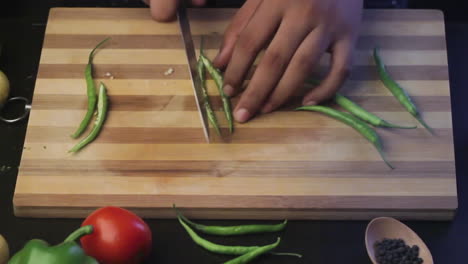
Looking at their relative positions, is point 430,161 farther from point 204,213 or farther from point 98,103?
point 98,103

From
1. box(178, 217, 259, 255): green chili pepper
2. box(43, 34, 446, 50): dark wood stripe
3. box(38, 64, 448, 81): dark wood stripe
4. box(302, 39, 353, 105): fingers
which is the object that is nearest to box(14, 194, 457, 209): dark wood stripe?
box(178, 217, 259, 255): green chili pepper

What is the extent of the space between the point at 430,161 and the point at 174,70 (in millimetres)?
1081

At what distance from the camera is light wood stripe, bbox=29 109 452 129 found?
2.34 m

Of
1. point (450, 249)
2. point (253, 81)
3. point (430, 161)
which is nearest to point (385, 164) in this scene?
point (430, 161)

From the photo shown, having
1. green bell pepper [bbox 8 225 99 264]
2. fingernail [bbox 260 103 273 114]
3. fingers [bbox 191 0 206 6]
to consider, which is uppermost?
fingers [bbox 191 0 206 6]

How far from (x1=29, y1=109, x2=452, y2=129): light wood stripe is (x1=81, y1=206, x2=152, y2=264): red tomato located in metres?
0.45

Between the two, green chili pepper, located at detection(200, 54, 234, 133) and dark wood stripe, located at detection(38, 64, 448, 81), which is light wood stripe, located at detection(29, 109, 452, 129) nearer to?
green chili pepper, located at detection(200, 54, 234, 133)

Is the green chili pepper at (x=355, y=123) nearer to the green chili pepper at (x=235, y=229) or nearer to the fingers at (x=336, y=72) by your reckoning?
the fingers at (x=336, y=72)

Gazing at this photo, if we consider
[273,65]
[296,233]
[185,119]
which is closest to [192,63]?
[185,119]

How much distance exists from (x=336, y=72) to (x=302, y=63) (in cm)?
16

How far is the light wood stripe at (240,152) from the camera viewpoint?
88.8 inches

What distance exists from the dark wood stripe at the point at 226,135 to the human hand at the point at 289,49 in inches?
3.6

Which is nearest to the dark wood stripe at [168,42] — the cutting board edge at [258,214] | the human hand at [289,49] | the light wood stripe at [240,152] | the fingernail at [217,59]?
the fingernail at [217,59]

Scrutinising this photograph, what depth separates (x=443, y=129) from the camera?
235cm
